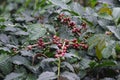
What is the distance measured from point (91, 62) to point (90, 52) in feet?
0.27

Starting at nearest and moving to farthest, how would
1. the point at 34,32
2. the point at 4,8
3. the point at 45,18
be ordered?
the point at 34,32 < the point at 45,18 < the point at 4,8

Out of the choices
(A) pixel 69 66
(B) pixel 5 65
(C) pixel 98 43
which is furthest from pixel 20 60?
(C) pixel 98 43

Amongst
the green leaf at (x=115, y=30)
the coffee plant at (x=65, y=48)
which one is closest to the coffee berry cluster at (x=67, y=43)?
the coffee plant at (x=65, y=48)

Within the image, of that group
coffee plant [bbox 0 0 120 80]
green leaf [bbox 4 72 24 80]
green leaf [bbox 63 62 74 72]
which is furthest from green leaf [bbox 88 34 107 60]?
green leaf [bbox 4 72 24 80]

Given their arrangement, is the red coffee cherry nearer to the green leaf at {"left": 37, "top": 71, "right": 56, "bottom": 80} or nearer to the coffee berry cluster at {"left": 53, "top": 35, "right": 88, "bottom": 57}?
Answer: the coffee berry cluster at {"left": 53, "top": 35, "right": 88, "bottom": 57}

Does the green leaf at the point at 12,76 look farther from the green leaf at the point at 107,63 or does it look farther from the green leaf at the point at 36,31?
the green leaf at the point at 107,63

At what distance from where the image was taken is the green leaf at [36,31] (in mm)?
1043

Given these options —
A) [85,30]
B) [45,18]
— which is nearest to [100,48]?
[85,30]

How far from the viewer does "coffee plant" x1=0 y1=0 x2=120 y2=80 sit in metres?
0.97

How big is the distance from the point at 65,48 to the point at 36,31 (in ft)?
0.47

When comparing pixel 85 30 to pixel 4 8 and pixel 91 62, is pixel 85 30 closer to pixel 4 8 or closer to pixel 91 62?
pixel 91 62

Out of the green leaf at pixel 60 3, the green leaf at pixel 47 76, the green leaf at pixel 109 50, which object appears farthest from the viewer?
the green leaf at pixel 60 3

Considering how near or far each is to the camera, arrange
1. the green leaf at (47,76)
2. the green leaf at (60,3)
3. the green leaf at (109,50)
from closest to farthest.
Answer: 1. the green leaf at (47,76)
2. the green leaf at (109,50)
3. the green leaf at (60,3)

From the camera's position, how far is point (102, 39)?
40.7 inches
